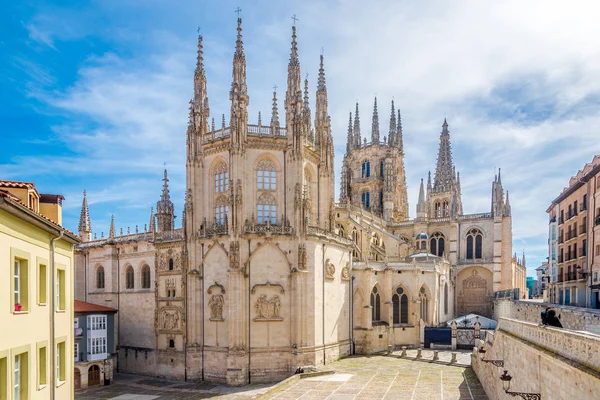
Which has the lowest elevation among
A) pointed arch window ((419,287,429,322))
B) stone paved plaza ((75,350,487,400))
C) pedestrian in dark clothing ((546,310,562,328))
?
stone paved plaza ((75,350,487,400))

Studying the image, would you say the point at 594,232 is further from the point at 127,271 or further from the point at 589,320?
the point at 127,271

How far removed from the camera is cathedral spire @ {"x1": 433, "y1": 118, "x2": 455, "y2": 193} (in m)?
84.6

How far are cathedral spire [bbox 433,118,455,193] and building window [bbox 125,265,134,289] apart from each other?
2121 inches

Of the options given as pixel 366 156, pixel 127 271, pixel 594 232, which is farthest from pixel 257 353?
pixel 366 156

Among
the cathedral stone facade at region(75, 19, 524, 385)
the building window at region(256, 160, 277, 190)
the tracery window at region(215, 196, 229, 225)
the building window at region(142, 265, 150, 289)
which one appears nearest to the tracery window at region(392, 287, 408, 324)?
the cathedral stone facade at region(75, 19, 524, 385)

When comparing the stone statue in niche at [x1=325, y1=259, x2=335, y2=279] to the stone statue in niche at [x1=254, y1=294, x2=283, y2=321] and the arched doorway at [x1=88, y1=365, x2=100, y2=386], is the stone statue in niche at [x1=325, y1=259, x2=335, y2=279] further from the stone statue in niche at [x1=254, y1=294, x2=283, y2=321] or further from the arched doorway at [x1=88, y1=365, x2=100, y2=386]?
the arched doorway at [x1=88, y1=365, x2=100, y2=386]

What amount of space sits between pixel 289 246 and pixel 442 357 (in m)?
17.4

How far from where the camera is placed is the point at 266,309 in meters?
38.6

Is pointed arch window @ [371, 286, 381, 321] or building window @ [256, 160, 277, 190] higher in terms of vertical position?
building window @ [256, 160, 277, 190]

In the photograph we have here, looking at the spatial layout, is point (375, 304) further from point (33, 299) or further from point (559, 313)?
point (33, 299)

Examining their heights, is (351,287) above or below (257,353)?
above

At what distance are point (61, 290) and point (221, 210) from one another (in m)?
24.5

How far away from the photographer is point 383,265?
50.8m

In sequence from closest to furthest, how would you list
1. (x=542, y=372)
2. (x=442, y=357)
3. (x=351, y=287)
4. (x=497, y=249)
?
(x=542, y=372)
(x=442, y=357)
(x=351, y=287)
(x=497, y=249)
